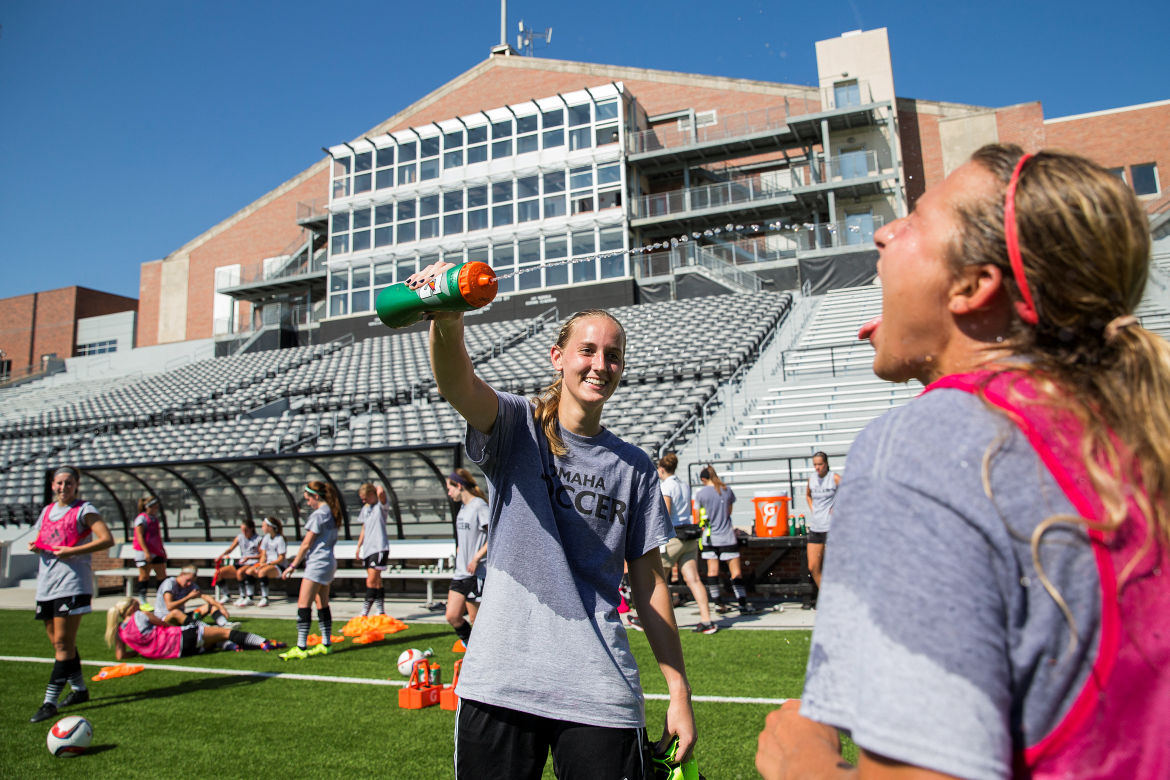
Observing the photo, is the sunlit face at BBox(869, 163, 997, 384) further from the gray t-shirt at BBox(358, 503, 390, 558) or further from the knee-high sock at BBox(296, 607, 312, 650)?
the gray t-shirt at BBox(358, 503, 390, 558)

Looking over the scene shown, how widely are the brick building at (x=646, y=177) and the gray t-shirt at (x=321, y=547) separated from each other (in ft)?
70.7

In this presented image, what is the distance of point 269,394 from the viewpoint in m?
29.2

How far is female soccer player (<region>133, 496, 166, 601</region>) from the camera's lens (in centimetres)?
1378

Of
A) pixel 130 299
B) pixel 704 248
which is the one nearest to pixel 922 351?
pixel 704 248

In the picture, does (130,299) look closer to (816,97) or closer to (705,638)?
(816,97)

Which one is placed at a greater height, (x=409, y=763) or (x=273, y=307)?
(x=273, y=307)

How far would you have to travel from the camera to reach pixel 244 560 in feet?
48.5

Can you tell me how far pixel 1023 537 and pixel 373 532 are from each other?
38.3 ft

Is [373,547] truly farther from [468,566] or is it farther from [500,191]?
[500,191]

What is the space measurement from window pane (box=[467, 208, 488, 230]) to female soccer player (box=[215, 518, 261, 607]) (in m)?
24.3

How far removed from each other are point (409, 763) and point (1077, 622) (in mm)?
4909

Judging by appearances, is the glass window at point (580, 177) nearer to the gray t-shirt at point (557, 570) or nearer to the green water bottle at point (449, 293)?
the gray t-shirt at point (557, 570)

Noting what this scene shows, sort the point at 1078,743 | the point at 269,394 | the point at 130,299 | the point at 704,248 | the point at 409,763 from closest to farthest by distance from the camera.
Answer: the point at 1078,743 → the point at 409,763 → the point at 269,394 → the point at 704,248 → the point at 130,299

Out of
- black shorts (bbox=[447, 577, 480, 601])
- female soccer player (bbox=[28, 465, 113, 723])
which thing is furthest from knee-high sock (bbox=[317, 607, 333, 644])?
female soccer player (bbox=[28, 465, 113, 723])
